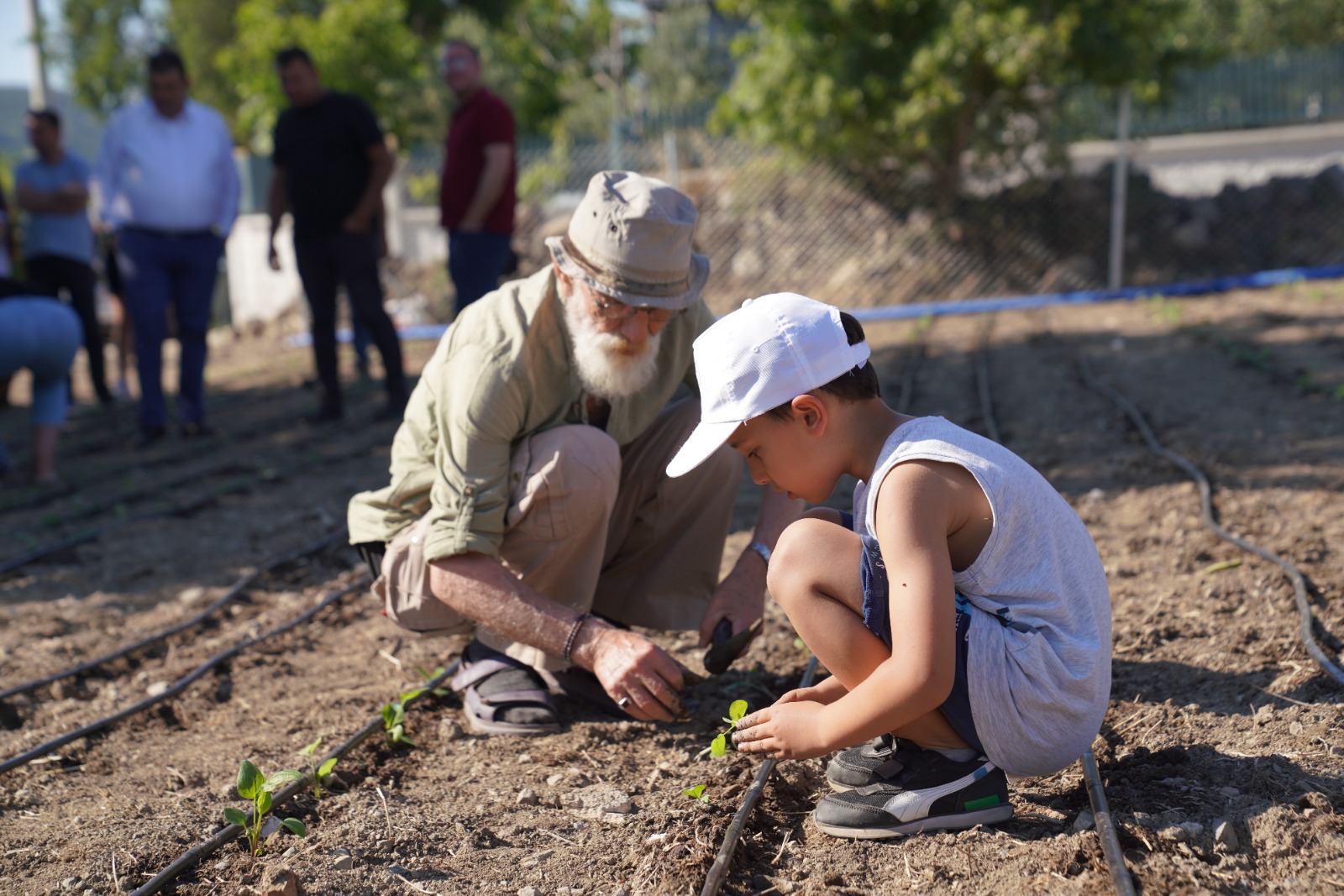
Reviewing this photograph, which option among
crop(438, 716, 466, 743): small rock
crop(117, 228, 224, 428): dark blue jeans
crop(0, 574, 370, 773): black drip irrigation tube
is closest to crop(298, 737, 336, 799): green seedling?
crop(438, 716, 466, 743): small rock

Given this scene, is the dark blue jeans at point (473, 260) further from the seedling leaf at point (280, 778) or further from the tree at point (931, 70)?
the tree at point (931, 70)

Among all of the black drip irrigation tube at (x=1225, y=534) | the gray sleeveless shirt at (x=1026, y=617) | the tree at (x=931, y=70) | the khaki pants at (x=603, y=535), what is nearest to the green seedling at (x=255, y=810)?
the khaki pants at (x=603, y=535)

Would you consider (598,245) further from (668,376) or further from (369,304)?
(369,304)

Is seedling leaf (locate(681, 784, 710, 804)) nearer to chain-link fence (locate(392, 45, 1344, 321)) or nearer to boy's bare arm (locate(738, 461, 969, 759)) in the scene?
boy's bare arm (locate(738, 461, 969, 759))

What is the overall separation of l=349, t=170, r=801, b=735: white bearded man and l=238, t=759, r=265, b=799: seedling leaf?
591 mm

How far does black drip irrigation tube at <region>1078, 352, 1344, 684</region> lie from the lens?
2.64 m

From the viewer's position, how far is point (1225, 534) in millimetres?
3600

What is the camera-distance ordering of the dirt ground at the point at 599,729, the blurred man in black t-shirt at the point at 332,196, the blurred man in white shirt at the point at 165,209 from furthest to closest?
1. the blurred man in black t-shirt at the point at 332,196
2. the blurred man in white shirt at the point at 165,209
3. the dirt ground at the point at 599,729

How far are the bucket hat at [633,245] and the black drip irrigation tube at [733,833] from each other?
1048mm

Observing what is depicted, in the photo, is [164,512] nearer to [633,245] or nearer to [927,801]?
[633,245]

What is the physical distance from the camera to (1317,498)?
12.9ft

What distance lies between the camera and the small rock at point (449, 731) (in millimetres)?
2799

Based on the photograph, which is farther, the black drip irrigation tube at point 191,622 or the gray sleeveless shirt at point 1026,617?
the black drip irrigation tube at point 191,622

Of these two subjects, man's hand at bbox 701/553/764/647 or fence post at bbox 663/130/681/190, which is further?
fence post at bbox 663/130/681/190
